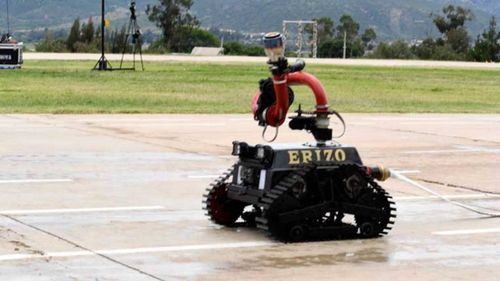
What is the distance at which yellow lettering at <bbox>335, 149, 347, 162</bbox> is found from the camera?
10609 mm

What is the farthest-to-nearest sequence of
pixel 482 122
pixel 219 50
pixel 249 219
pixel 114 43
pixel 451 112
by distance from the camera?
pixel 219 50
pixel 114 43
pixel 451 112
pixel 482 122
pixel 249 219

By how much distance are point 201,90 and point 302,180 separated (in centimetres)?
2452

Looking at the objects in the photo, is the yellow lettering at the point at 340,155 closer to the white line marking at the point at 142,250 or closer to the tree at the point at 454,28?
the white line marking at the point at 142,250

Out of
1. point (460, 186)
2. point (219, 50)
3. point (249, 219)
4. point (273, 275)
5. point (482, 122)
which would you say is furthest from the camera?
point (219, 50)

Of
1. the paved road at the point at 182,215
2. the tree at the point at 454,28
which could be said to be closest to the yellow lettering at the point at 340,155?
the paved road at the point at 182,215

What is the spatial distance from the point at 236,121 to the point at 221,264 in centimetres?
1422

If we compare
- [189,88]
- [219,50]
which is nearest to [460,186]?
[189,88]

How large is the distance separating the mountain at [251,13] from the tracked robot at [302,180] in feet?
483

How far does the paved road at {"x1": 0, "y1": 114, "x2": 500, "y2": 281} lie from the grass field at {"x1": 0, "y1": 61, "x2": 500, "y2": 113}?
→ 695 centimetres

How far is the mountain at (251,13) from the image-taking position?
16925cm

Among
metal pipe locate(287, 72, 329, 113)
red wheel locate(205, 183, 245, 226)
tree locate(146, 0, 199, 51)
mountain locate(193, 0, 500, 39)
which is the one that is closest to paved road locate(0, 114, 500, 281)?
red wheel locate(205, 183, 245, 226)

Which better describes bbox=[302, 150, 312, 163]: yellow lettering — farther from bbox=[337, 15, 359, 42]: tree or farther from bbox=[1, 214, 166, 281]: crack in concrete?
bbox=[337, 15, 359, 42]: tree

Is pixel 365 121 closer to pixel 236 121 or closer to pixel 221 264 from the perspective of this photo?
pixel 236 121

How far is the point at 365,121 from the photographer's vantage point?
2456 centimetres
